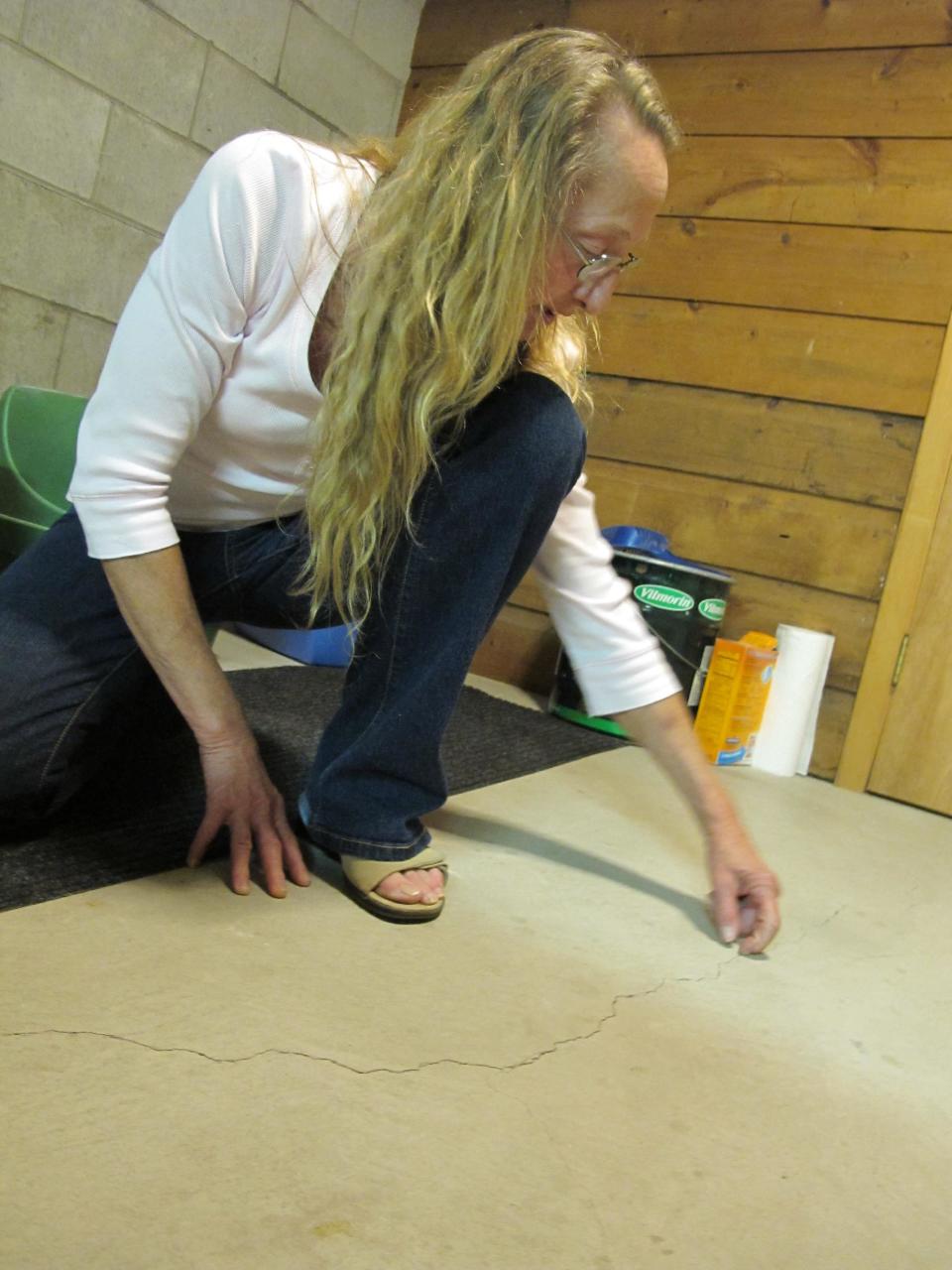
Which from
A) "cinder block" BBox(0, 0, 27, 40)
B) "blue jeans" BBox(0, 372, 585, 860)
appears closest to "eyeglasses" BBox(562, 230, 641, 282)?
"blue jeans" BBox(0, 372, 585, 860)

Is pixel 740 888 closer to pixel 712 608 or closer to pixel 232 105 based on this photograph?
pixel 712 608

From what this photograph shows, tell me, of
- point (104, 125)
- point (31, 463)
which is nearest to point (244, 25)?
point (104, 125)

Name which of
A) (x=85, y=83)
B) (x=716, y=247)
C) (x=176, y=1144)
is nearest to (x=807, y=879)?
(x=176, y=1144)

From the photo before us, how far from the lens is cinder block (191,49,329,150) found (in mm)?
2332

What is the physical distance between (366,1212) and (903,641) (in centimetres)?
188

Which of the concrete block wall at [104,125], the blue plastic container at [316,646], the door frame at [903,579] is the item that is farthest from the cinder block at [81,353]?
the door frame at [903,579]

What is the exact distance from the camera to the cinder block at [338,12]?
2547mm

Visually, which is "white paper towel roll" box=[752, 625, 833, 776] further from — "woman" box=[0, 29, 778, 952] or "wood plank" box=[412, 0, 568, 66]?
"wood plank" box=[412, 0, 568, 66]

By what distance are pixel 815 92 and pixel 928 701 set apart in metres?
1.26

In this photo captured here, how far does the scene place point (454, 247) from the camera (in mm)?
915

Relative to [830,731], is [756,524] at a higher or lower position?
higher

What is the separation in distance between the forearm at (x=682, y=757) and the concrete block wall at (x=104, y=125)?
4.77 feet

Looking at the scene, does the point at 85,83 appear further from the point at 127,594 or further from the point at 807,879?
the point at 807,879

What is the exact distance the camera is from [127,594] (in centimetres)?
97
